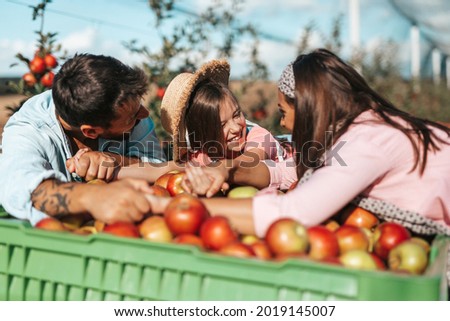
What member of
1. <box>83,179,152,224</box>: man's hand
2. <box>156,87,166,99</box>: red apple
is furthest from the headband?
<box>156,87,166,99</box>: red apple

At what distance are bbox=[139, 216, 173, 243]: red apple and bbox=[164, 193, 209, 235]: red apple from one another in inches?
1.2

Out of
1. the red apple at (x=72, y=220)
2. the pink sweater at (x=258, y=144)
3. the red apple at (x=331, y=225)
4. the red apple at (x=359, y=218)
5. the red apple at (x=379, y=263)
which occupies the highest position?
the pink sweater at (x=258, y=144)

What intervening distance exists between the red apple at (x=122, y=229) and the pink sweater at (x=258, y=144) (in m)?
1.49

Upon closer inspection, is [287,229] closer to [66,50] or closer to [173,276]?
[173,276]

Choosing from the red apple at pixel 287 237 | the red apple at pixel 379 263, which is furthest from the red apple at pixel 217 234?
the red apple at pixel 379 263

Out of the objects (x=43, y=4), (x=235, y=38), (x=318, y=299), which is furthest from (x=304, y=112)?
(x=235, y=38)

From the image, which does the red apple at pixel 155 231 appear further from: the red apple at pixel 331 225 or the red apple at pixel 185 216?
the red apple at pixel 331 225

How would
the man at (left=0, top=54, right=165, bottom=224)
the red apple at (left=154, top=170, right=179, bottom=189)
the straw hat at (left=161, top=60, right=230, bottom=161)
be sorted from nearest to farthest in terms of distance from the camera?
1. the man at (left=0, top=54, right=165, bottom=224)
2. the red apple at (left=154, top=170, right=179, bottom=189)
3. the straw hat at (left=161, top=60, right=230, bottom=161)

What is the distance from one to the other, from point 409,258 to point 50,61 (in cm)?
298

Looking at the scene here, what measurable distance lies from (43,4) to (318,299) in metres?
3.11

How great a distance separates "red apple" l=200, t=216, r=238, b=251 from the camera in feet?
6.04

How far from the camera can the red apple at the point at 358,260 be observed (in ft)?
5.82

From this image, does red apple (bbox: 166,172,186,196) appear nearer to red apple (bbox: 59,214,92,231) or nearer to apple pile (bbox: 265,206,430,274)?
red apple (bbox: 59,214,92,231)

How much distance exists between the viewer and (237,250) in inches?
68.2
